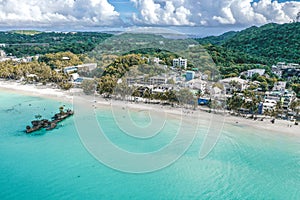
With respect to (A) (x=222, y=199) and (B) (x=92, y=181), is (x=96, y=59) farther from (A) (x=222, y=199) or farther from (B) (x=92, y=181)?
(A) (x=222, y=199)

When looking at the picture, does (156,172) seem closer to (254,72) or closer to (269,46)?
(254,72)

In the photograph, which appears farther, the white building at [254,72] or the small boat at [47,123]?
the white building at [254,72]

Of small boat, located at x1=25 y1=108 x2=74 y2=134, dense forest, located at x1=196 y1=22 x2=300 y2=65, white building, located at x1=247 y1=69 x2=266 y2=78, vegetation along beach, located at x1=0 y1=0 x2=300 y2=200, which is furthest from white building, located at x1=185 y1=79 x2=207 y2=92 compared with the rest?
dense forest, located at x1=196 y1=22 x2=300 y2=65

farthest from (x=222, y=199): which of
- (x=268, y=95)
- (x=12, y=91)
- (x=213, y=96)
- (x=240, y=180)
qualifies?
(x=12, y=91)

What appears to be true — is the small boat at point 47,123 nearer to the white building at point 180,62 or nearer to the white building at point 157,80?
the white building at point 157,80

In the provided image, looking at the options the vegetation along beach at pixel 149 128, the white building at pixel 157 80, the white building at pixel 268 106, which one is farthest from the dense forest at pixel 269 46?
the white building at pixel 268 106

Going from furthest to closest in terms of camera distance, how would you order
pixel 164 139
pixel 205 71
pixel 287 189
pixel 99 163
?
pixel 205 71 < pixel 164 139 < pixel 99 163 < pixel 287 189
